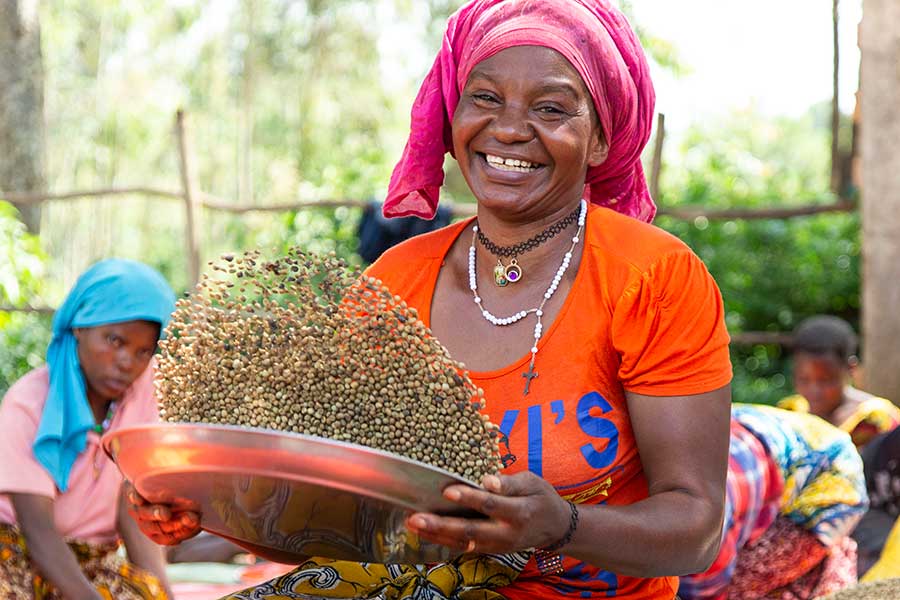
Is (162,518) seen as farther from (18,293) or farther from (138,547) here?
(18,293)

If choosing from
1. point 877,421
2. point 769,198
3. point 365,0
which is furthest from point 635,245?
point 365,0

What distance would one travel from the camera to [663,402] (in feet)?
5.93

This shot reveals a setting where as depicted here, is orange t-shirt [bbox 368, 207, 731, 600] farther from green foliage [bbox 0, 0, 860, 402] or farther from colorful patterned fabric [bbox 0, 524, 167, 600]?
green foliage [bbox 0, 0, 860, 402]

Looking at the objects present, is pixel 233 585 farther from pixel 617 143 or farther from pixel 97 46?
pixel 97 46

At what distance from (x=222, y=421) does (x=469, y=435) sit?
0.35 meters

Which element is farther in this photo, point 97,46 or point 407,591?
point 97,46

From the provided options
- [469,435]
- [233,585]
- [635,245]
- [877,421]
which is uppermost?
[635,245]

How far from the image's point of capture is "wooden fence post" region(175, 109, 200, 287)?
6.36 metres

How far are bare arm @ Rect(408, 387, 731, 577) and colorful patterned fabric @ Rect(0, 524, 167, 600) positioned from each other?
2050 millimetres

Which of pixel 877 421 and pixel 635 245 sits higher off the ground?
pixel 635 245

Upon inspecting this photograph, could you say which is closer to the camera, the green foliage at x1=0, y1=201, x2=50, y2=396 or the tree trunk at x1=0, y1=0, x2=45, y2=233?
the green foliage at x1=0, y1=201, x2=50, y2=396

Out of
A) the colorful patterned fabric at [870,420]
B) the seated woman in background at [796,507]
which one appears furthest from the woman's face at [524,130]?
the colorful patterned fabric at [870,420]

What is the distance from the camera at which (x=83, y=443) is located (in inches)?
131

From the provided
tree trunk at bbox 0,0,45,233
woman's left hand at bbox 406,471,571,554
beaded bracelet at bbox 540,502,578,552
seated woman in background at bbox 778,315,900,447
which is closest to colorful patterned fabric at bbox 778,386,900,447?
seated woman in background at bbox 778,315,900,447
